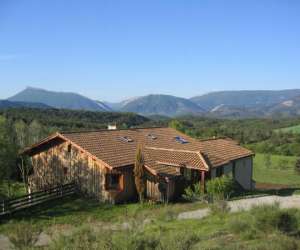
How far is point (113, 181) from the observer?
24562 mm

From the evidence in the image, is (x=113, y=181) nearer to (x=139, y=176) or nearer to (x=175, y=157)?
(x=139, y=176)

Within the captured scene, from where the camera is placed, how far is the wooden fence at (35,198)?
20.6 metres

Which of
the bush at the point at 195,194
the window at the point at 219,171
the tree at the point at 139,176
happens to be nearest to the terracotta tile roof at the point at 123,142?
the tree at the point at 139,176

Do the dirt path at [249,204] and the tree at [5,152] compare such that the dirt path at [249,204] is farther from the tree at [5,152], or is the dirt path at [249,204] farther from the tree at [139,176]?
the tree at [5,152]

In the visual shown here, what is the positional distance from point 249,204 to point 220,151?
736 cm

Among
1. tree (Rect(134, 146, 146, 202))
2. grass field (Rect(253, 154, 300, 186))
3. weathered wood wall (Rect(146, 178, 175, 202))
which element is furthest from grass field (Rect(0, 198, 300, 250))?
grass field (Rect(253, 154, 300, 186))

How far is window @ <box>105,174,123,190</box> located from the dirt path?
478 centimetres

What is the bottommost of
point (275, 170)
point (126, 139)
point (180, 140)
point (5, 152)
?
point (275, 170)

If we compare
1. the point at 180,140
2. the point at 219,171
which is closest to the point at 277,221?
the point at 219,171

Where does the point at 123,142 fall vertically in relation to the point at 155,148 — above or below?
above

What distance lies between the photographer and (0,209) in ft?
66.6

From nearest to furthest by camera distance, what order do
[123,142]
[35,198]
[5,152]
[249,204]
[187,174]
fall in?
[35,198], [249,204], [5,152], [187,174], [123,142]

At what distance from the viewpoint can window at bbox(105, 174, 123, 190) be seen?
2419 cm

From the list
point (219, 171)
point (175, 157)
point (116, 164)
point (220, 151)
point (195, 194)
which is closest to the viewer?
point (195, 194)
